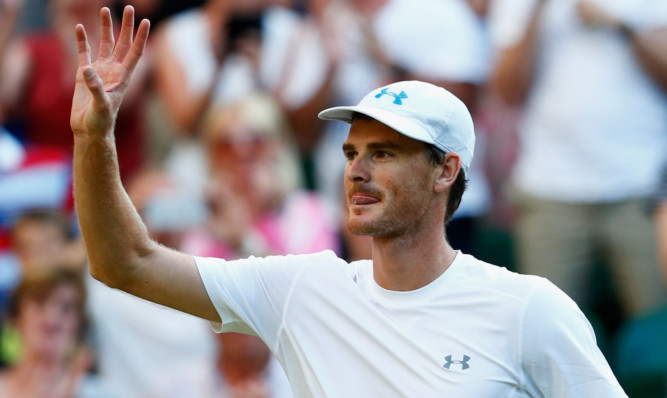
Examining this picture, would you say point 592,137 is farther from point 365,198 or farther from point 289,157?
point 365,198

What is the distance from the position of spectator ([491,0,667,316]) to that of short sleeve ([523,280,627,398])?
109 inches

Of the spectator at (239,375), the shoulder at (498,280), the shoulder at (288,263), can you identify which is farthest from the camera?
the spectator at (239,375)

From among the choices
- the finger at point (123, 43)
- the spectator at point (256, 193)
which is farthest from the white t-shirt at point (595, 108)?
the finger at point (123, 43)

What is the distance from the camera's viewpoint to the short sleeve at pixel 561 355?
266 centimetres

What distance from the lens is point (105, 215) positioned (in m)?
2.75

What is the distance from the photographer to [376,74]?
242 inches

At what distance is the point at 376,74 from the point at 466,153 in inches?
126

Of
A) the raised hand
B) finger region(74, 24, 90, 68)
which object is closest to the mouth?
the raised hand

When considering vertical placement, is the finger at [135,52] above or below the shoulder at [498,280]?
above

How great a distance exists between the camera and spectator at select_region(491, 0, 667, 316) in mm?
5398

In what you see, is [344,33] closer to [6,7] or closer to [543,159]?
[543,159]

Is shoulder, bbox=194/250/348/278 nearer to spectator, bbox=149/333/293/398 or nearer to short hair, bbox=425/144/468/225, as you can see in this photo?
short hair, bbox=425/144/468/225

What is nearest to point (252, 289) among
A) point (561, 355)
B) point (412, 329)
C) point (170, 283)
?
point (170, 283)

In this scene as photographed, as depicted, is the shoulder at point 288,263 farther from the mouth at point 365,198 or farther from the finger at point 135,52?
the finger at point 135,52
